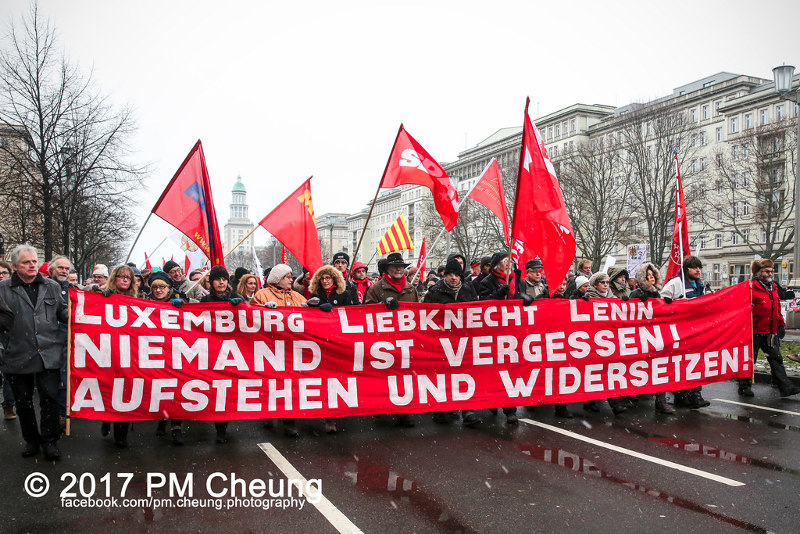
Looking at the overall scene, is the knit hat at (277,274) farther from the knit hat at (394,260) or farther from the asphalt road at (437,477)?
the asphalt road at (437,477)

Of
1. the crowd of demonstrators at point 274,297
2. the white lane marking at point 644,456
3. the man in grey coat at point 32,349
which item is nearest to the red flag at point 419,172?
the crowd of demonstrators at point 274,297

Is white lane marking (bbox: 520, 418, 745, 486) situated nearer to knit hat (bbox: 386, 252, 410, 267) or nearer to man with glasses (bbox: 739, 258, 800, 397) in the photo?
knit hat (bbox: 386, 252, 410, 267)

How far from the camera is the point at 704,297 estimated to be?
784 centimetres

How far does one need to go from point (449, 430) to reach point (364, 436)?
94 centimetres

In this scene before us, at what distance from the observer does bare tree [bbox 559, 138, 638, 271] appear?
124 ft

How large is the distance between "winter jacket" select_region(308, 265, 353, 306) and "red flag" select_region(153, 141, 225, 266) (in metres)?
1.19

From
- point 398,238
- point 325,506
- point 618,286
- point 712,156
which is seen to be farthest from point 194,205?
point 712,156

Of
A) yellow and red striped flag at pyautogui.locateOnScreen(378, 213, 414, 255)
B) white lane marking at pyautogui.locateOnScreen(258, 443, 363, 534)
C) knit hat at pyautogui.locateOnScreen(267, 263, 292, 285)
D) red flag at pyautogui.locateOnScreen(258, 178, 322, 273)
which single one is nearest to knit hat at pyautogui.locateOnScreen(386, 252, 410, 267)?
knit hat at pyautogui.locateOnScreen(267, 263, 292, 285)

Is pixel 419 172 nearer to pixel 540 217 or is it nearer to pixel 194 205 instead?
pixel 540 217

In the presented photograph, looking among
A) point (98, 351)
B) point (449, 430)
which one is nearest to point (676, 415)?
point (449, 430)

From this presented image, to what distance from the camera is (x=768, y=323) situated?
8.37 m

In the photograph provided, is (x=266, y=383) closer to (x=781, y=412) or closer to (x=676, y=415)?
(x=676, y=415)

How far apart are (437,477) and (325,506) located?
1057 mm

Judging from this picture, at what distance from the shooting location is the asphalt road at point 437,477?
421 cm
